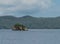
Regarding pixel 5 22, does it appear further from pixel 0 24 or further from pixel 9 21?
pixel 0 24

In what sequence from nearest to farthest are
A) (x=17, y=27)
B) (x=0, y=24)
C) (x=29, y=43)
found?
1. (x=29, y=43)
2. (x=17, y=27)
3. (x=0, y=24)

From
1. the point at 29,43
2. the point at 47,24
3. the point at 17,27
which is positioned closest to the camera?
the point at 29,43

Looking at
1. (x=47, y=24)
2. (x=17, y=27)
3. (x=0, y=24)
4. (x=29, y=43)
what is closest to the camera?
(x=29, y=43)

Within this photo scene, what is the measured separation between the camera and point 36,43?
54.1 metres

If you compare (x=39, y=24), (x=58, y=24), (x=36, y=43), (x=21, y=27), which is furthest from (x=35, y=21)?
(x=36, y=43)

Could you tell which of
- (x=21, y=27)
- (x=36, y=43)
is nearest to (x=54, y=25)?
(x=21, y=27)

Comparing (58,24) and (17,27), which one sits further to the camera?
(58,24)

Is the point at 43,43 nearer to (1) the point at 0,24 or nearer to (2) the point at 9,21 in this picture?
(1) the point at 0,24

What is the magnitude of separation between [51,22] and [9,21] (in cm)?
2064

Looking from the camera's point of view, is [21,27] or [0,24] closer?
[21,27]

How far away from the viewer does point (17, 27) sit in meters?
89.3

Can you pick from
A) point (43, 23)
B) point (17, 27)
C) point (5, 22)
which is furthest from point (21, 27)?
point (5, 22)

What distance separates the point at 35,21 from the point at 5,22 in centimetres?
1763

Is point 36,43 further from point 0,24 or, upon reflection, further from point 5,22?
point 5,22
